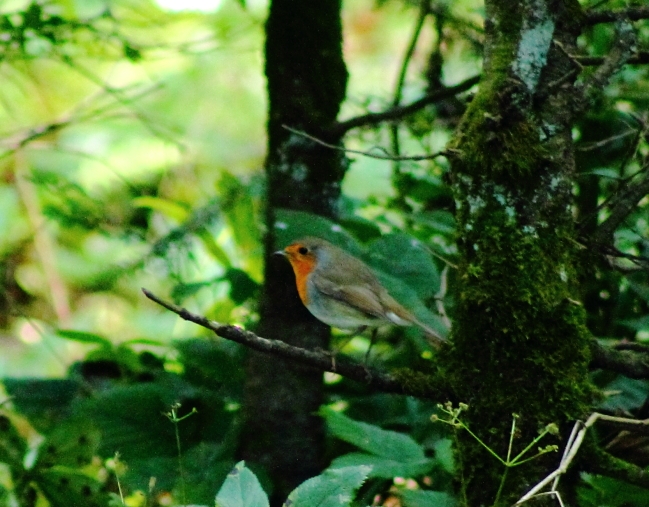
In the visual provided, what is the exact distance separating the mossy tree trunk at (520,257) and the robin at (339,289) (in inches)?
30.3

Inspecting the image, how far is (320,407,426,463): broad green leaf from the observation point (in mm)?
2125

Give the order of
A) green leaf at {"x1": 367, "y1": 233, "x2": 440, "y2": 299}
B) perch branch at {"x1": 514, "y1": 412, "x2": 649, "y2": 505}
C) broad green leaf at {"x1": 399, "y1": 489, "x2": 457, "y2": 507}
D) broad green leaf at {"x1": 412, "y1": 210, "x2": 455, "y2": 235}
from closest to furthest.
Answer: perch branch at {"x1": 514, "y1": 412, "x2": 649, "y2": 505} < broad green leaf at {"x1": 399, "y1": 489, "x2": 457, "y2": 507} < green leaf at {"x1": 367, "y1": 233, "x2": 440, "y2": 299} < broad green leaf at {"x1": 412, "y1": 210, "x2": 455, "y2": 235}

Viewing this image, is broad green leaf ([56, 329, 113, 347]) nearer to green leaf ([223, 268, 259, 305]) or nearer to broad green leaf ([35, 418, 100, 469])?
broad green leaf ([35, 418, 100, 469])

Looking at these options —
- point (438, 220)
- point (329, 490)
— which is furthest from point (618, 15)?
point (329, 490)

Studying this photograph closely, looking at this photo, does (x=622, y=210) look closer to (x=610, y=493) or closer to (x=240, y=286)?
(x=610, y=493)

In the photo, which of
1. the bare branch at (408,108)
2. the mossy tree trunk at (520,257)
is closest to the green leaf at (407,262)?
the bare branch at (408,108)

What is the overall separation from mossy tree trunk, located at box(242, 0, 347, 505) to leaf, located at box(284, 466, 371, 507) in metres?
1.25

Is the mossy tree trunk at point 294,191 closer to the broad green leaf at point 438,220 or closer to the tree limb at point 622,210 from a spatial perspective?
the broad green leaf at point 438,220

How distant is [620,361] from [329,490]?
854mm

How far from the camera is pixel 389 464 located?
2.09 meters

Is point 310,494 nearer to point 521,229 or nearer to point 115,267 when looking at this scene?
point 521,229

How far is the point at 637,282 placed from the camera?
2846 millimetres

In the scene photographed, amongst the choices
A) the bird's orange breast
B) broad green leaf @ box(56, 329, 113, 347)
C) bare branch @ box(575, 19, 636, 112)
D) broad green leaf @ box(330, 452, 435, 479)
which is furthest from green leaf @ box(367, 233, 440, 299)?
broad green leaf @ box(56, 329, 113, 347)

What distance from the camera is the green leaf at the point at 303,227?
2.47 meters
